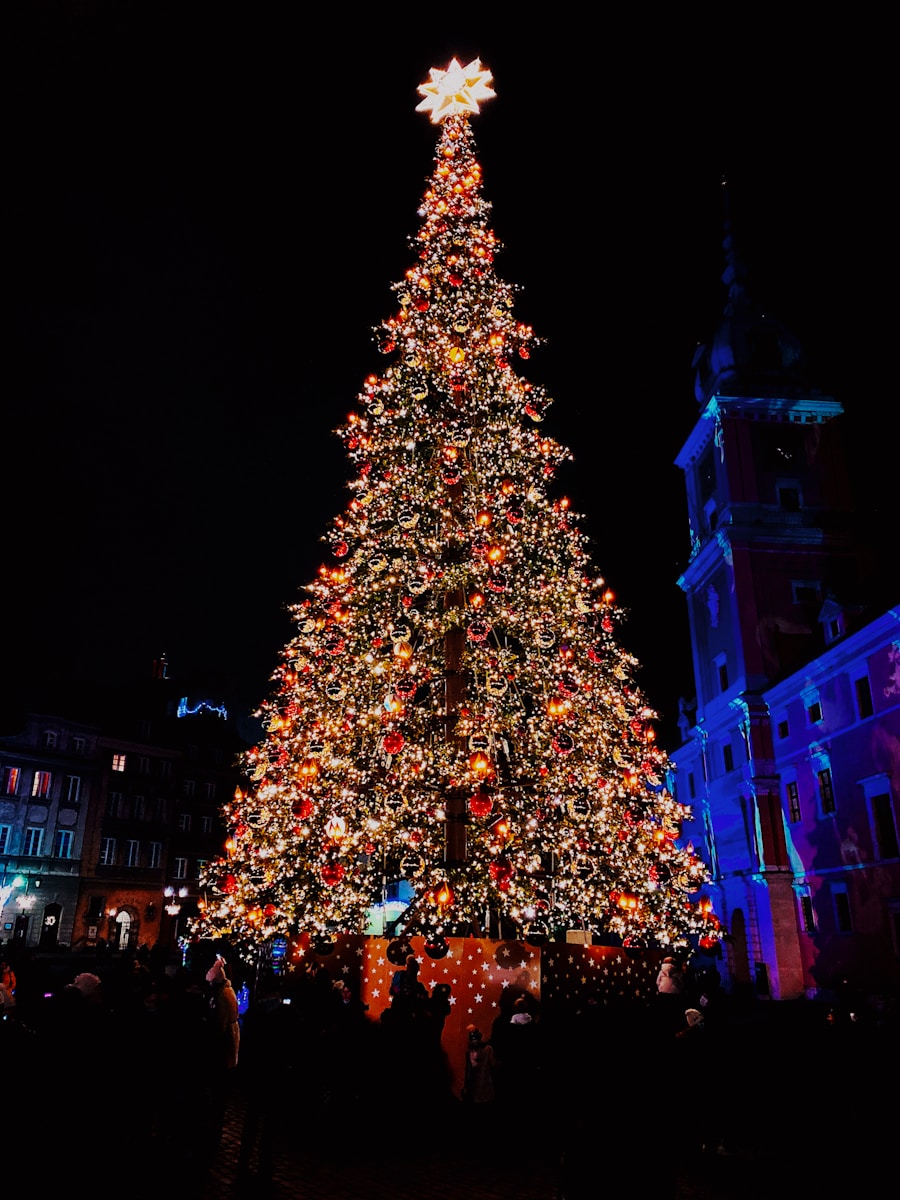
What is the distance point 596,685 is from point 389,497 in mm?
4938

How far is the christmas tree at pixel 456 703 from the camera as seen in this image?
12008 millimetres

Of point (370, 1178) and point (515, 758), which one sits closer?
point (370, 1178)

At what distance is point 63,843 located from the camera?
1763 inches

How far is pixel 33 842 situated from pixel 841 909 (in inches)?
1574

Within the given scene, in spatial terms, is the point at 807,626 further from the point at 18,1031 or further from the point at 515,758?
the point at 18,1031

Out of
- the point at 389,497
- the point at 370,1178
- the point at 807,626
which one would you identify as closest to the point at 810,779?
the point at 807,626

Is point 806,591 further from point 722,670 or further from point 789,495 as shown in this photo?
point 722,670

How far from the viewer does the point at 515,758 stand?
12859 millimetres

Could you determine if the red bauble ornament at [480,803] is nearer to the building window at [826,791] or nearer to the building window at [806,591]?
the building window at [826,791]

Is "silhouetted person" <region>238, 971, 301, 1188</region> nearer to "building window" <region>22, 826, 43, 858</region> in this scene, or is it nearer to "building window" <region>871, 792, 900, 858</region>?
"building window" <region>871, 792, 900, 858</region>

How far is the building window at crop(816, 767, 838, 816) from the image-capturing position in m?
29.6

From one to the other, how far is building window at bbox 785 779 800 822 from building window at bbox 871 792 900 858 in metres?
5.71

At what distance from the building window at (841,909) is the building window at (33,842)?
1557 inches

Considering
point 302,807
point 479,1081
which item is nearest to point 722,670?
point 302,807
